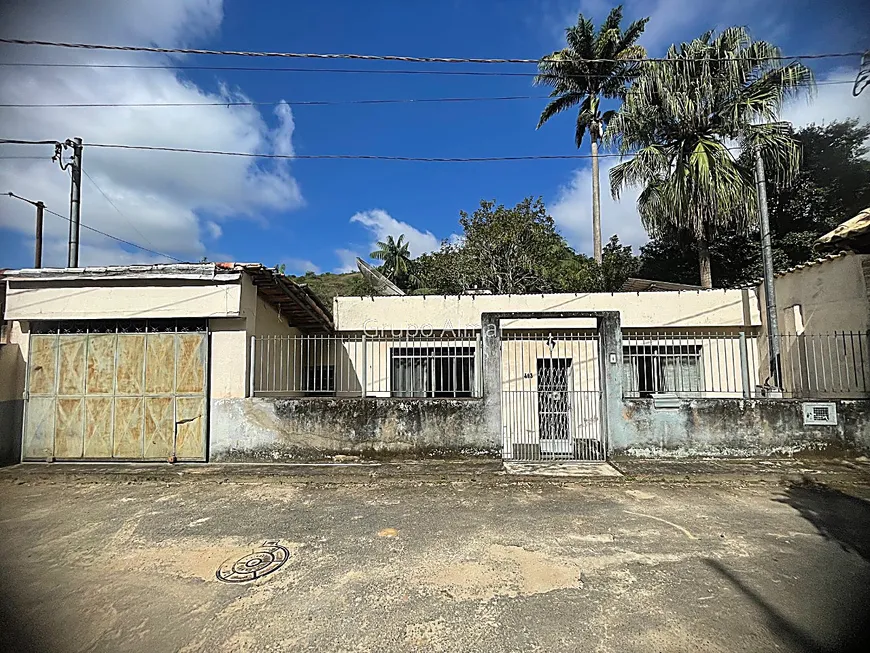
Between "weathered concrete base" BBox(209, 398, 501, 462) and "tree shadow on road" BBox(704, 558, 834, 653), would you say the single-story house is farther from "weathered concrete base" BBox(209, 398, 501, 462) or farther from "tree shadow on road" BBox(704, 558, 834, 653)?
"tree shadow on road" BBox(704, 558, 834, 653)

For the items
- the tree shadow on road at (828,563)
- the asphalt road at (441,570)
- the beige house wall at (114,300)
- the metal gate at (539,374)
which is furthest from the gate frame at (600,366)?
the beige house wall at (114,300)

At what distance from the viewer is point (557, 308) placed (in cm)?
1071

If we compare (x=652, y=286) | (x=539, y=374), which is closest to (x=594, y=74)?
(x=652, y=286)

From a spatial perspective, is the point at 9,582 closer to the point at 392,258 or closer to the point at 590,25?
the point at 590,25

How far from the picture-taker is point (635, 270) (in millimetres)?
24516

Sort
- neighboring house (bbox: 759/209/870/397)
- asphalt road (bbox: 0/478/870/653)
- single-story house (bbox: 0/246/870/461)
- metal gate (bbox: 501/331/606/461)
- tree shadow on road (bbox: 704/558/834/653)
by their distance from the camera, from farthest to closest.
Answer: metal gate (bbox: 501/331/606/461) → neighboring house (bbox: 759/209/870/397) → single-story house (bbox: 0/246/870/461) → asphalt road (bbox: 0/478/870/653) → tree shadow on road (bbox: 704/558/834/653)

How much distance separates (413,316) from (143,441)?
5.77 m

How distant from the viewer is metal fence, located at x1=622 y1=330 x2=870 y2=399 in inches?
298

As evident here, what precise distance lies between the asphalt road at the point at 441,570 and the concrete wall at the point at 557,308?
17.1 ft

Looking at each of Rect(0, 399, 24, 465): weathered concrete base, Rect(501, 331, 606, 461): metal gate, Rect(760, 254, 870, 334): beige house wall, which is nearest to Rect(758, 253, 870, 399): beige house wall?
Rect(760, 254, 870, 334): beige house wall

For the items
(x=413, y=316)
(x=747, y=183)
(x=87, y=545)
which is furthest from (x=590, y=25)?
(x=87, y=545)

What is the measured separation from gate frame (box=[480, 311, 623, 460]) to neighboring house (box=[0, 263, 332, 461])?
3779 mm

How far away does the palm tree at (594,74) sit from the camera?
19.1 meters

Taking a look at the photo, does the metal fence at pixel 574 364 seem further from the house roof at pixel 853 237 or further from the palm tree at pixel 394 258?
the palm tree at pixel 394 258
